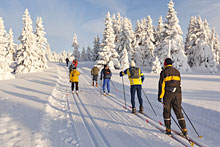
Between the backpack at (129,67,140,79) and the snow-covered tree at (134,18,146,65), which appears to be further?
the snow-covered tree at (134,18,146,65)

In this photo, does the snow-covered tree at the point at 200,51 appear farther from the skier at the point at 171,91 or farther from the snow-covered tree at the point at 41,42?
the snow-covered tree at the point at 41,42

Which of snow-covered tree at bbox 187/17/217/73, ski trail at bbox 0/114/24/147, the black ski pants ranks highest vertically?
snow-covered tree at bbox 187/17/217/73

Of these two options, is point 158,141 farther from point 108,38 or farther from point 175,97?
point 108,38

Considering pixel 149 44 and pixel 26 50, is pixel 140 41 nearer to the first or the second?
pixel 149 44

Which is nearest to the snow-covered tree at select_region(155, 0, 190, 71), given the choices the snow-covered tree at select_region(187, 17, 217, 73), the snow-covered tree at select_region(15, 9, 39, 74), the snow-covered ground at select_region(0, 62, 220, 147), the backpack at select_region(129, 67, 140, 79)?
the snow-covered tree at select_region(187, 17, 217, 73)

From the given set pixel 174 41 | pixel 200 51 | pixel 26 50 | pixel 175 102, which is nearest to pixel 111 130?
pixel 175 102

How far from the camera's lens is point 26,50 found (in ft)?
93.6

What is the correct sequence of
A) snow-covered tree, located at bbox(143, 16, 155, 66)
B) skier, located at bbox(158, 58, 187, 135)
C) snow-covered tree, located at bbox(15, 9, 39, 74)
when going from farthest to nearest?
snow-covered tree, located at bbox(143, 16, 155, 66)
snow-covered tree, located at bbox(15, 9, 39, 74)
skier, located at bbox(158, 58, 187, 135)

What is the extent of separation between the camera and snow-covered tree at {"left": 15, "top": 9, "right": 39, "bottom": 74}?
28.4 m

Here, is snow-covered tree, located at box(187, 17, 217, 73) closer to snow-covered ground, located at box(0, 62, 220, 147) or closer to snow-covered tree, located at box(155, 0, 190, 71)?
snow-covered tree, located at box(155, 0, 190, 71)

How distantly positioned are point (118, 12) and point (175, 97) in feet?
158

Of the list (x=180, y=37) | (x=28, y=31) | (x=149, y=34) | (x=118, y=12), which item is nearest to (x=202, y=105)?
(x=180, y=37)

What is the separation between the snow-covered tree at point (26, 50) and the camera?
93.1 ft

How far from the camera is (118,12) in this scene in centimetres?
4697
